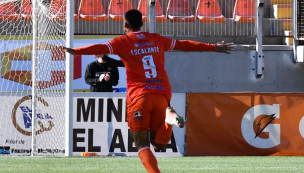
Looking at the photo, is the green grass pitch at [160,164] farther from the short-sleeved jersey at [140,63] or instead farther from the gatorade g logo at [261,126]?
the short-sleeved jersey at [140,63]

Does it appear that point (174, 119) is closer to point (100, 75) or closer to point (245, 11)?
point (100, 75)

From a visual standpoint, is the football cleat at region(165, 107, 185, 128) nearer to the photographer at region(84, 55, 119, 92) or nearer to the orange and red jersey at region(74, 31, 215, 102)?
the orange and red jersey at region(74, 31, 215, 102)

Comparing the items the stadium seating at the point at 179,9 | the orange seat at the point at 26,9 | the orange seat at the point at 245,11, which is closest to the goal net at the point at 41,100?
the orange seat at the point at 26,9

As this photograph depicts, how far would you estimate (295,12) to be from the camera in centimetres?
1565

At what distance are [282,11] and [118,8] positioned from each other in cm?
421

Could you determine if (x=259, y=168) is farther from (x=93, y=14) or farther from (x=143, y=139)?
(x=93, y=14)

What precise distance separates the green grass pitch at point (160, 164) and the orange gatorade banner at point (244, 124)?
599 millimetres

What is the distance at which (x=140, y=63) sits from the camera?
649cm

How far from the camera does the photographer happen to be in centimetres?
1233

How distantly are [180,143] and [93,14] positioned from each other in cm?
557

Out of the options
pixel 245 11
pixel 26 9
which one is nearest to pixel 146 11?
pixel 245 11

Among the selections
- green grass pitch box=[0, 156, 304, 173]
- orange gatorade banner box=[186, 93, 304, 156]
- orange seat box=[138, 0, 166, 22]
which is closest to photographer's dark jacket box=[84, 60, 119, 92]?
orange gatorade banner box=[186, 93, 304, 156]

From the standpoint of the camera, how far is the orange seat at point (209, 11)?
16281 mm

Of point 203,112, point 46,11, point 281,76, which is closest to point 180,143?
point 203,112
